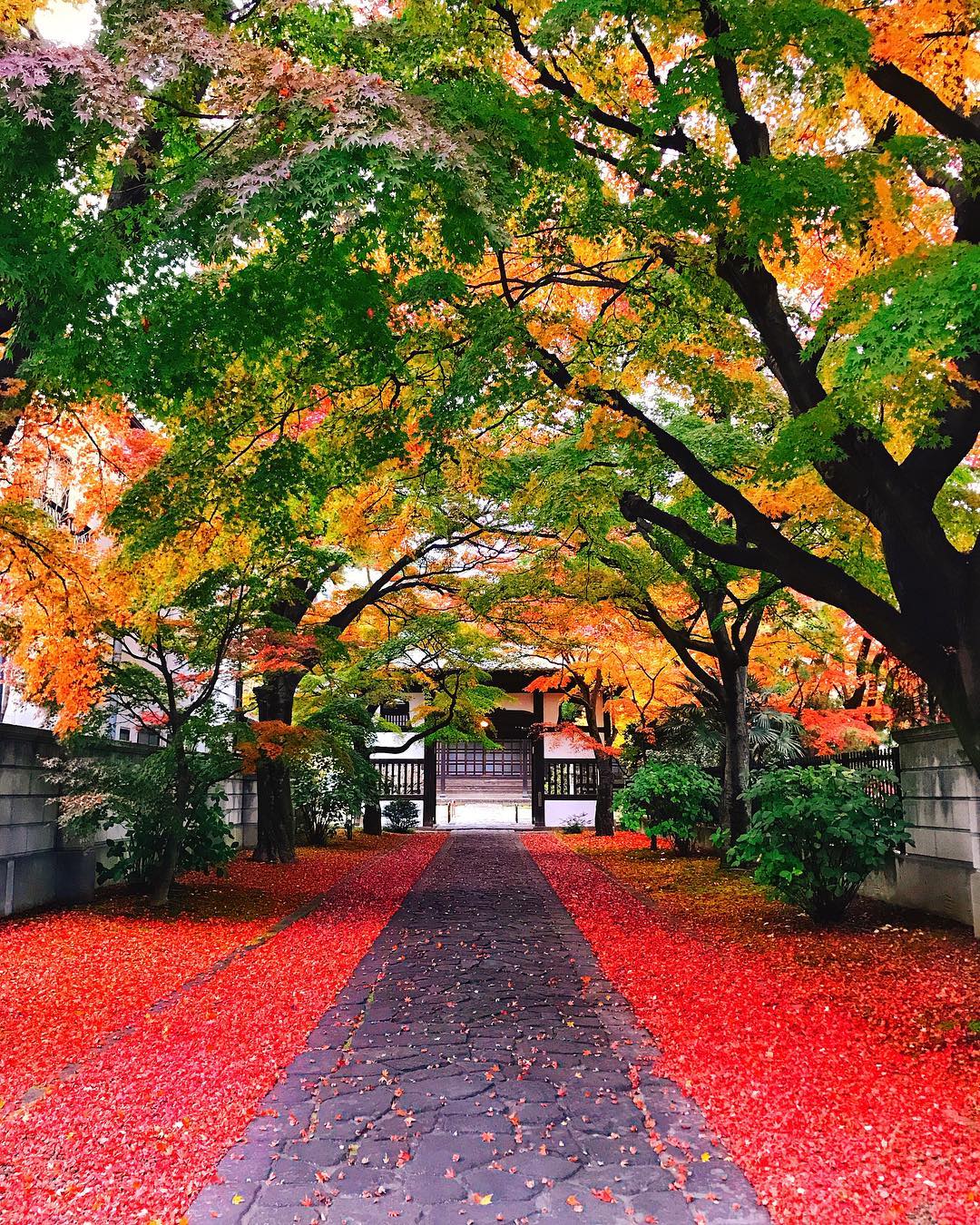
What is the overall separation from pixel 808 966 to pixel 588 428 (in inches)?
205

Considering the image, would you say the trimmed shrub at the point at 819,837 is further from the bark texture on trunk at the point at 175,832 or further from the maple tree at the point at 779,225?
the bark texture on trunk at the point at 175,832

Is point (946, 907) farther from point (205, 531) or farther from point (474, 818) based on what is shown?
point (474, 818)

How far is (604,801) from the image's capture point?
22125 millimetres

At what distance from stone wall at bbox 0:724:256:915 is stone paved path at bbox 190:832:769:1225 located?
486 centimetres

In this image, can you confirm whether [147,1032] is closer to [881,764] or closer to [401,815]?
[881,764]

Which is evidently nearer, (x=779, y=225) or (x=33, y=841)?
(x=779, y=225)

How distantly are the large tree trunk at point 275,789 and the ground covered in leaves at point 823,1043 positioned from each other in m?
7.33

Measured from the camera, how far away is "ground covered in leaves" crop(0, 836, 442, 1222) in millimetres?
3533

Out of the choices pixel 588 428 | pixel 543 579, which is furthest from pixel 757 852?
pixel 543 579

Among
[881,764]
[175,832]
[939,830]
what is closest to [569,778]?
[881,764]

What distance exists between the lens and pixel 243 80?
4.30m

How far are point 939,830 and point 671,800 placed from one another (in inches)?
296

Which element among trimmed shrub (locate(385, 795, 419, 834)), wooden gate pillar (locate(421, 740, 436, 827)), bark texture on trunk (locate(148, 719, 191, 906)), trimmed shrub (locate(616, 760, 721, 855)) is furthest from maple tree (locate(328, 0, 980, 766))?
wooden gate pillar (locate(421, 740, 436, 827))

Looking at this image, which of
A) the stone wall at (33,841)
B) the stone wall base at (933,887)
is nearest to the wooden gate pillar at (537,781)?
the stone wall base at (933,887)
